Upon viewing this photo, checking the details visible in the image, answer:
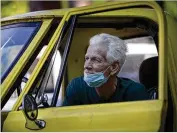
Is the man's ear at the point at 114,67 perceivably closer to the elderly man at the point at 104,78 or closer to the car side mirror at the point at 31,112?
the elderly man at the point at 104,78

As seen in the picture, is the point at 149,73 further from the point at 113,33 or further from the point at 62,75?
the point at 62,75

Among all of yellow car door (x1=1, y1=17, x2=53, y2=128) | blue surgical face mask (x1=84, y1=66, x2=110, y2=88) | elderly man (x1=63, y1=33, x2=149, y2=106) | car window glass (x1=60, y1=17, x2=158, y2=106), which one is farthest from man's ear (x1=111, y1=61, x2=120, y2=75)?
yellow car door (x1=1, y1=17, x2=53, y2=128)

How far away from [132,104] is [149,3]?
632mm

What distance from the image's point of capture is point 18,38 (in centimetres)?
269

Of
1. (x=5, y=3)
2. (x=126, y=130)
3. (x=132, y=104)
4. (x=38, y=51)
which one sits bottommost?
(x=126, y=130)

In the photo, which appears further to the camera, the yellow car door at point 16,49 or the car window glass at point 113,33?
the car window glass at point 113,33

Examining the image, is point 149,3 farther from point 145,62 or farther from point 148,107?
point 145,62

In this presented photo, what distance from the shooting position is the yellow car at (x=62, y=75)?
221 cm

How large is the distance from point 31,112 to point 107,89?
72cm

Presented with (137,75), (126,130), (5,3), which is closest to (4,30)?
(126,130)

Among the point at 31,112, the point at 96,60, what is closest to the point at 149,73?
the point at 96,60

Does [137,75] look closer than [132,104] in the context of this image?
No

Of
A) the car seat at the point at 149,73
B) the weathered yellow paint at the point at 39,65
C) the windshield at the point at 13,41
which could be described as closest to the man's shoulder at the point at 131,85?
the car seat at the point at 149,73

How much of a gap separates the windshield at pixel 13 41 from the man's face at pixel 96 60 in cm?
39
